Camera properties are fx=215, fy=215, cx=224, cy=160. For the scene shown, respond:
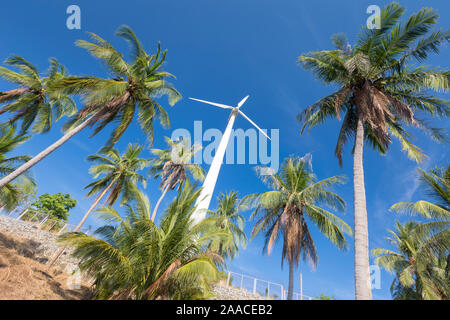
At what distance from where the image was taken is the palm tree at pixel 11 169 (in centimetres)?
1450

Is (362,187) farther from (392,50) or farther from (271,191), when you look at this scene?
(271,191)

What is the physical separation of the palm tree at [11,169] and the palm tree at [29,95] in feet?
3.10

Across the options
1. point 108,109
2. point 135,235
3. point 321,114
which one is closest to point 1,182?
point 108,109

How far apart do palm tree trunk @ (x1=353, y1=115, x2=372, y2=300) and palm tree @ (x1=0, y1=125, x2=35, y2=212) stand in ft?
66.3

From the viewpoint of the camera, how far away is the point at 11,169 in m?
15.3

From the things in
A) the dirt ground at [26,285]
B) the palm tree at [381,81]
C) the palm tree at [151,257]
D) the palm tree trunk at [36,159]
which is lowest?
the dirt ground at [26,285]

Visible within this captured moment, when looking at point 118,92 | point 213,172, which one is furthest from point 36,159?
point 213,172

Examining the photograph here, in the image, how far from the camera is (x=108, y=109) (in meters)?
13.2

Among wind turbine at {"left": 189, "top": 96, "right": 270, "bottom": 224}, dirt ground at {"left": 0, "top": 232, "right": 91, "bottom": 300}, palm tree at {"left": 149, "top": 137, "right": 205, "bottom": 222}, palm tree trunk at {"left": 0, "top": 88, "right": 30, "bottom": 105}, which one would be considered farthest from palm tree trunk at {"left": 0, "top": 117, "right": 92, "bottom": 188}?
palm tree at {"left": 149, "top": 137, "right": 205, "bottom": 222}

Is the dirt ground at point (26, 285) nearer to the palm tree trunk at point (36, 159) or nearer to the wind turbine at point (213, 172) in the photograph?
the palm tree trunk at point (36, 159)

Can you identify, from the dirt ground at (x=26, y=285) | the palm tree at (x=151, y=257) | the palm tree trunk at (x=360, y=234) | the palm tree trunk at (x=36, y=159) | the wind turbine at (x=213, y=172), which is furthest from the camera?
the wind turbine at (x=213, y=172)

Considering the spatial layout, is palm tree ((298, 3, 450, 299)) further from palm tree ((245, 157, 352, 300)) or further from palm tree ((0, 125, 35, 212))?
palm tree ((0, 125, 35, 212))

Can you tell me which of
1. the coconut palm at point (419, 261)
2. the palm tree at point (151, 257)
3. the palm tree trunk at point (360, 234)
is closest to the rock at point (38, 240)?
the palm tree at point (151, 257)

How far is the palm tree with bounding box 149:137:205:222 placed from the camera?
25375 mm
